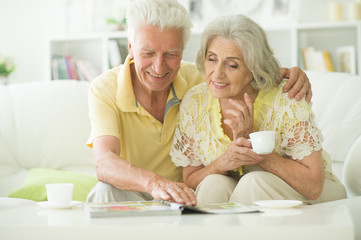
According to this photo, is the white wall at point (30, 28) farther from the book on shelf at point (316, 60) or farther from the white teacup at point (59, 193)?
the white teacup at point (59, 193)

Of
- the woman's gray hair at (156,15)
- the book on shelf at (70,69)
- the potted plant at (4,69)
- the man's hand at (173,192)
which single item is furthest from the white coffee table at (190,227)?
the book on shelf at (70,69)

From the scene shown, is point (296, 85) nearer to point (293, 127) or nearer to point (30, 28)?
point (293, 127)

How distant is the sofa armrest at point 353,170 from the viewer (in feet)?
7.15

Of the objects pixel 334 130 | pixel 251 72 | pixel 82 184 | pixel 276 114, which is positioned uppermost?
pixel 251 72

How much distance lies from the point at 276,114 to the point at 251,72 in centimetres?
18

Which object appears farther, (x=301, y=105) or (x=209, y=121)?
(x=209, y=121)

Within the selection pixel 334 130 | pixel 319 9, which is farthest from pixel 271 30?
pixel 334 130

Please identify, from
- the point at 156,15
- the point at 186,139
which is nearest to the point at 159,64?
the point at 156,15

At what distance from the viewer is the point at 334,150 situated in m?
2.45

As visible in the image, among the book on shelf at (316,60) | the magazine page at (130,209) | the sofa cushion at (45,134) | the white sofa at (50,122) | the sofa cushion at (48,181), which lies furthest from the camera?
the book on shelf at (316,60)

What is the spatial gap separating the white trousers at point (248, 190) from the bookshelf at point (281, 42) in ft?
7.23

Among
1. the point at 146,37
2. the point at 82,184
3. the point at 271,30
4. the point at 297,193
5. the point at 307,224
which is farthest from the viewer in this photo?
the point at 271,30

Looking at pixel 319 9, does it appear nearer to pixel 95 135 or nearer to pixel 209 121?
pixel 209 121

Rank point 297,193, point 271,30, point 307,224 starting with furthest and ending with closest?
point 271,30, point 297,193, point 307,224
